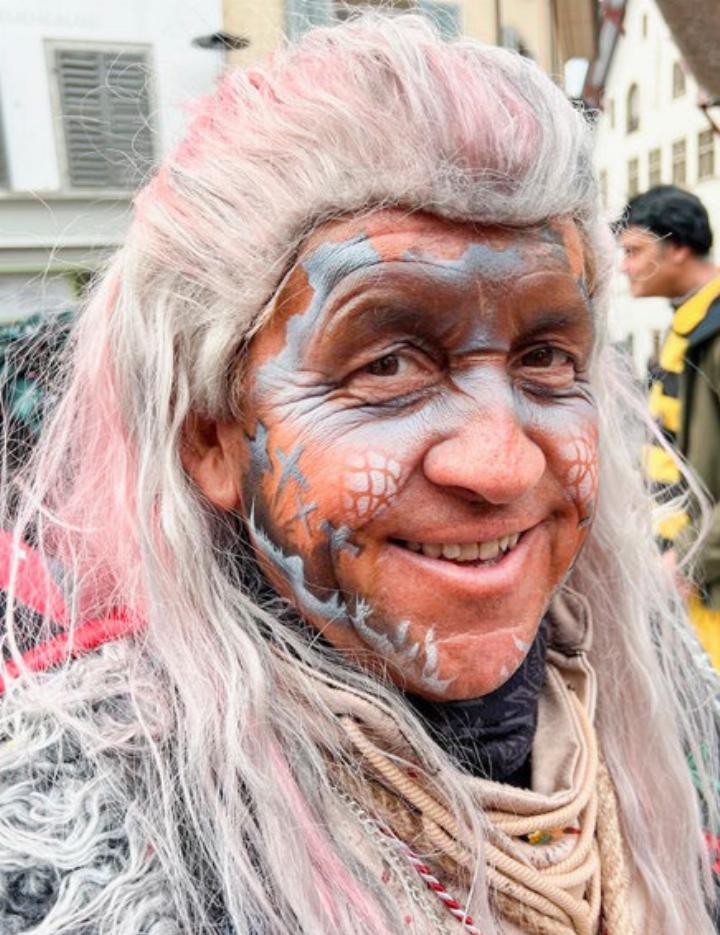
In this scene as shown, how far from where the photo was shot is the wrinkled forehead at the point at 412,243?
0.80 metres

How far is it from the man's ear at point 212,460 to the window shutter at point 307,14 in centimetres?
58

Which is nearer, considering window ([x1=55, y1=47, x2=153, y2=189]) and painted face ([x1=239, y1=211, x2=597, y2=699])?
painted face ([x1=239, y1=211, x2=597, y2=699])

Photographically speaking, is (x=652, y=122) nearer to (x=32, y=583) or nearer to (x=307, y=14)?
(x=307, y=14)

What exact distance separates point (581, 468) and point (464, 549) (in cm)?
17

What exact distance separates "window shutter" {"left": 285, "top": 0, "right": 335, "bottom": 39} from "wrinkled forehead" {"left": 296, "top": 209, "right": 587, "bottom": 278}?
1.50 feet

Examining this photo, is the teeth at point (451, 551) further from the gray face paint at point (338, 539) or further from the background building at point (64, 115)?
the background building at point (64, 115)

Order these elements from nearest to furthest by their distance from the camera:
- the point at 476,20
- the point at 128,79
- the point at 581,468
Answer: the point at 581,468 → the point at 476,20 → the point at 128,79

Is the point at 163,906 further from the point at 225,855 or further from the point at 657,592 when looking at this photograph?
the point at 657,592

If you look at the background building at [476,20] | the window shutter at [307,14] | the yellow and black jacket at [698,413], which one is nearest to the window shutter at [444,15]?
the background building at [476,20]

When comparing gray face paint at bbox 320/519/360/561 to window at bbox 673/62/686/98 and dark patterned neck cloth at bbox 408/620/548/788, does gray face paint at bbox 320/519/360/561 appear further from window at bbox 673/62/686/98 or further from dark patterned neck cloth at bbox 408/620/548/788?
window at bbox 673/62/686/98

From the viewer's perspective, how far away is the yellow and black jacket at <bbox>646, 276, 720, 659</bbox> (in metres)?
2.06

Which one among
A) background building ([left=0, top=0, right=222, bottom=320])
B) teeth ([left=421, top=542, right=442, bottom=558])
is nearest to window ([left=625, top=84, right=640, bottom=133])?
background building ([left=0, top=0, right=222, bottom=320])

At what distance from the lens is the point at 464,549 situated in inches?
32.9

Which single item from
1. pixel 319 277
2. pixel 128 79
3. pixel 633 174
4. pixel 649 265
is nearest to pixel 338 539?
pixel 319 277
